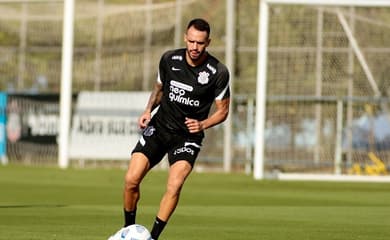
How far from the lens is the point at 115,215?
15.6 m

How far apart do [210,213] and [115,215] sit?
4.95 feet

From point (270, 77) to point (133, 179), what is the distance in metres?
20.4

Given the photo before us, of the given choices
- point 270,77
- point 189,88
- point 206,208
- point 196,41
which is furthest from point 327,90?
point 196,41

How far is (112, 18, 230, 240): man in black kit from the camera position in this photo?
38.4 feet

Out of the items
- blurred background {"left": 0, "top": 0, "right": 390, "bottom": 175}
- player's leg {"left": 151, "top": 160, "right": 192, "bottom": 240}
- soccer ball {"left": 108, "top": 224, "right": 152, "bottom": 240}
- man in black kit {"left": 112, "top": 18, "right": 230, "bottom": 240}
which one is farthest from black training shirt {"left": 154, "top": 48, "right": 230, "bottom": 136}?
blurred background {"left": 0, "top": 0, "right": 390, "bottom": 175}

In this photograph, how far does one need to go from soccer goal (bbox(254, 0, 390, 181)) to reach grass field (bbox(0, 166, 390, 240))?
126 inches

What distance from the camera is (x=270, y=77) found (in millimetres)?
31922

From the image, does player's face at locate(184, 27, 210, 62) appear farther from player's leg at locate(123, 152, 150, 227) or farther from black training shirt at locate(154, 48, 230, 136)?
player's leg at locate(123, 152, 150, 227)

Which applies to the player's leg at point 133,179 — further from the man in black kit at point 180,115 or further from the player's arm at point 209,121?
the player's arm at point 209,121

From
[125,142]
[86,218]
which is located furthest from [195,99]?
[125,142]

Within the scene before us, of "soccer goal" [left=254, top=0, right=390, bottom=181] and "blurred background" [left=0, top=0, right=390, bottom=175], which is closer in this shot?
"soccer goal" [left=254, top=0, right=390, bottom=181]

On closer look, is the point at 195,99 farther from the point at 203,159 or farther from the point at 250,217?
the point at 203,159

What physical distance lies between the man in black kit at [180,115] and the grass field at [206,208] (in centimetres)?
90

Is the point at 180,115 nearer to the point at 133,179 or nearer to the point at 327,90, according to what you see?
the point at 133,179
